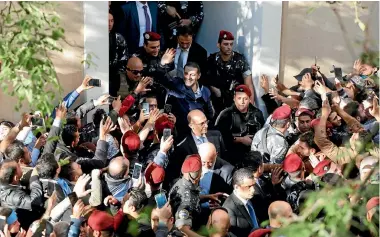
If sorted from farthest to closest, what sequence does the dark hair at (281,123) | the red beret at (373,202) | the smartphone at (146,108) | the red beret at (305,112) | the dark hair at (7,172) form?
the red beret at (305,112), the smartphone at (146,108), the dark hair at (281,123), the dark hair at (7,172), the red beret at (373,202)

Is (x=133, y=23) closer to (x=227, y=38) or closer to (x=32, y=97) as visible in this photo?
(x=227, y=38)

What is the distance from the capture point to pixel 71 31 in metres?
14.2

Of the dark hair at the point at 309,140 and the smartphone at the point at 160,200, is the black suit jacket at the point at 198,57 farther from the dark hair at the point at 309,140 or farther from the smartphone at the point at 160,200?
the smartphone at the point at 160,200

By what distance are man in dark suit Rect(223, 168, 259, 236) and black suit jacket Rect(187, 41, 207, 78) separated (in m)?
3.43

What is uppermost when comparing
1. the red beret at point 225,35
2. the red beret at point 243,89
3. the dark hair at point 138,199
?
the red beret at point 225,35

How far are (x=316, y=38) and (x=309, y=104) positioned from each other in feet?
5.62

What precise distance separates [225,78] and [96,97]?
1.73 m

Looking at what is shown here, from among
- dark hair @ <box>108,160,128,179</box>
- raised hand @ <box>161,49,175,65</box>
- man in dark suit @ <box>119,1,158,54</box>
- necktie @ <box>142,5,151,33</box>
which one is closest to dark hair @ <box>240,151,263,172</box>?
dark hair @ <box>108,160,128,179</box>

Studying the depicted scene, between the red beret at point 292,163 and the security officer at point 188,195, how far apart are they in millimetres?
1065

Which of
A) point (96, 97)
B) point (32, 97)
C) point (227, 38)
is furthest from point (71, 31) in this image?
point (32, 97)

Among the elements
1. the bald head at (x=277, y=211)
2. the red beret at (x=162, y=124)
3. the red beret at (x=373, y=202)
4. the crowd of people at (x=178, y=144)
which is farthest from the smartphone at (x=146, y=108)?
the red beret at (x=373, y=202)

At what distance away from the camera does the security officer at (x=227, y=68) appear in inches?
586

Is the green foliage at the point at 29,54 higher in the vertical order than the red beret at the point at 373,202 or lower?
higher

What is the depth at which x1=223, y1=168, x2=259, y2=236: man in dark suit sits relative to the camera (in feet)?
37.4
